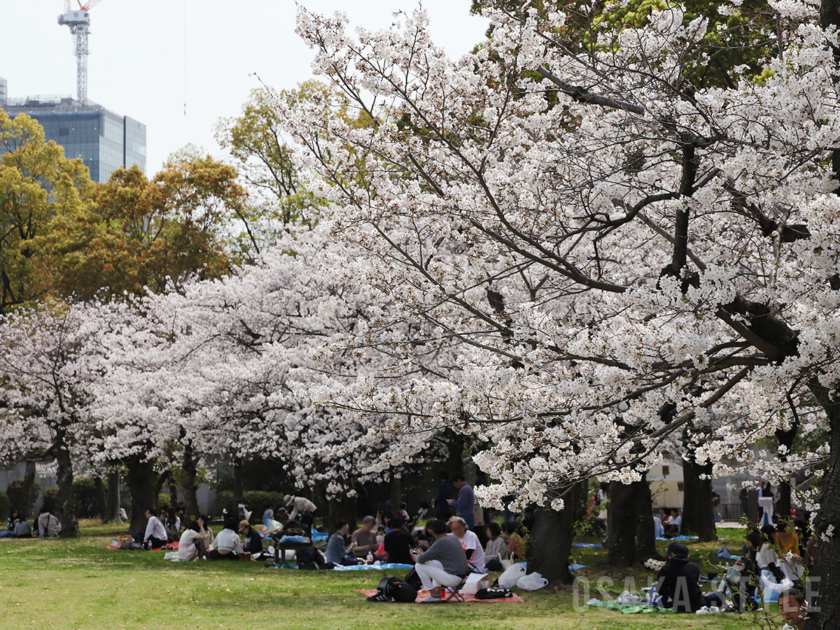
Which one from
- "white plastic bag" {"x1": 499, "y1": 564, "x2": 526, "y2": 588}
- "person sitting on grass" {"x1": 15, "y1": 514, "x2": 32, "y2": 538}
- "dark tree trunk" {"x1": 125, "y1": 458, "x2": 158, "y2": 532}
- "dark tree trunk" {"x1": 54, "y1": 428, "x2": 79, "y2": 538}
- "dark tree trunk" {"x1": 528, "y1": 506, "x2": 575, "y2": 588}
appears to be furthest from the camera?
"person sitting on grass" {"x1": 15, "y1": 514, "x2": 32, "y2": 538}

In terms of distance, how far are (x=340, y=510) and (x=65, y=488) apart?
8058 mm

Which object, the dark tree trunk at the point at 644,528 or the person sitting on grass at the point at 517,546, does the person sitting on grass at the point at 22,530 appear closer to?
the person sitting on grass at the point at 517,546

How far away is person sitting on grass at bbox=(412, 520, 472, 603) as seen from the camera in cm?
1043

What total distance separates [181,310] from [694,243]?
1306cm

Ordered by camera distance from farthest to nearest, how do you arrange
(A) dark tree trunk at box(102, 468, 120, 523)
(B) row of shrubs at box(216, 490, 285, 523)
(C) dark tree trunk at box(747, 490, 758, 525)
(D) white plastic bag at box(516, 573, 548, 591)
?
(B) row of shrubs at box(216, 490, 285, 523) → (A) dark tree trunk at box(102, 468, 120, 523) → (C) dark tree trunk at box(747, 490, 758, 525) → (D) white plastic bag at box(516, 573, 548, 591)

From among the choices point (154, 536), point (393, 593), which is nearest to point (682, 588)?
→ point (393, 593)

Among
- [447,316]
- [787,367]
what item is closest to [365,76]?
[447,316]

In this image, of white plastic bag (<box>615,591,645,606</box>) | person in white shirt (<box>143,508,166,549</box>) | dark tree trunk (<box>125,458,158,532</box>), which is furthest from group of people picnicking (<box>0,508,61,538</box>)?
white plastic bag (<box>615,591,645,606</box>)

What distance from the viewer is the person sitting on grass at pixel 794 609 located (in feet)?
19.3

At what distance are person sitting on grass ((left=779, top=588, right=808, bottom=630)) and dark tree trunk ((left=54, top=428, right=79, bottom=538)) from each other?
19.9 m

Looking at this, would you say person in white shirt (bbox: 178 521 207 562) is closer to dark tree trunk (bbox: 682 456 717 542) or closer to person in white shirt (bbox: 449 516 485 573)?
person in white shirt (bbox: 449 516 485 573)

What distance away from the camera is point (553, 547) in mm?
11719

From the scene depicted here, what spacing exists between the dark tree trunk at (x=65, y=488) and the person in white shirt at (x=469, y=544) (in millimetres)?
14061

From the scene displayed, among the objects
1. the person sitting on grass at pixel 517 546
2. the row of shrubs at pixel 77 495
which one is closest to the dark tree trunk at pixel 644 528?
the person sitting on grass at pixel 517 546
